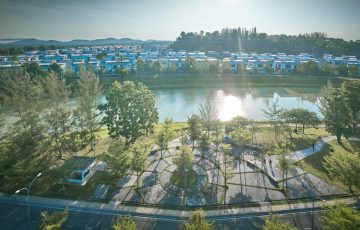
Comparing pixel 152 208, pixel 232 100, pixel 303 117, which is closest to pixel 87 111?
pixel 152 208

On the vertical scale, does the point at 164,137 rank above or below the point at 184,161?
above

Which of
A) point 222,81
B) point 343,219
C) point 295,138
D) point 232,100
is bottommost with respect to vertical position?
point 295,138

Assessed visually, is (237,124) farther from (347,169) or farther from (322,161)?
(347,169)

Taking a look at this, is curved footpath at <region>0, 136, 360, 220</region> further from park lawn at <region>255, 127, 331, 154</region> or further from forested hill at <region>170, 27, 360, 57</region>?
forested hill at <region>170, 27, 360, 57</region>

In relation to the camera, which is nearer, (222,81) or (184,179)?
(184,179)

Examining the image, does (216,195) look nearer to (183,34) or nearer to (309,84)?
(309,84)

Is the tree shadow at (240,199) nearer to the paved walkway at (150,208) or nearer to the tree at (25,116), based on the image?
the paved walkway at (150,208)
